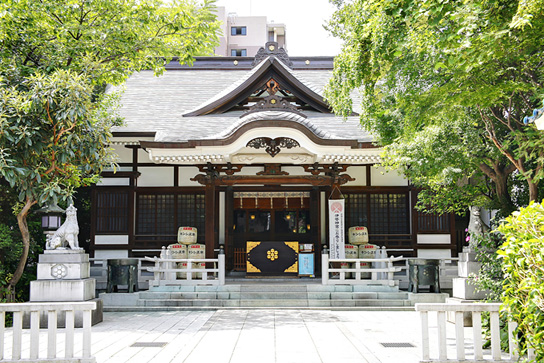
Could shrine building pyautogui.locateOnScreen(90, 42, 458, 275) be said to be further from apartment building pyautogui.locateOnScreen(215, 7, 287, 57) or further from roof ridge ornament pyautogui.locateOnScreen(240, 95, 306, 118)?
apartment building pyautogui.locateOnScreen(215, 7, 287, 57)

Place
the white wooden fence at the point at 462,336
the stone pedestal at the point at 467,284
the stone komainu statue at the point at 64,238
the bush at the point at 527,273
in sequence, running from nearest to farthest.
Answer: the bush at the point at 527,273
the white wooden fence at the point at 462,336
the stone pedestal at the point at 467,284
the stone komainu statue at the point at 64,238

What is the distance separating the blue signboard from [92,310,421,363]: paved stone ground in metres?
3.55

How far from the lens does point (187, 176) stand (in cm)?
1608

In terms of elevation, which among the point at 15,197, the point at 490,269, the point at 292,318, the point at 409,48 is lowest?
the point at 292,318

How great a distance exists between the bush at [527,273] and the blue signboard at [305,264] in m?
9.28

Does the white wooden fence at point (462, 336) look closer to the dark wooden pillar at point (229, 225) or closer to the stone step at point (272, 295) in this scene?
the stone step at point (272, 295)

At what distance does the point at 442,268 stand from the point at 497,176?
16.6ft

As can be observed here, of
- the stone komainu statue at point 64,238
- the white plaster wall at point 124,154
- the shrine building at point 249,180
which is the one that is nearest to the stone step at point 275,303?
the shrine building at point 249,180

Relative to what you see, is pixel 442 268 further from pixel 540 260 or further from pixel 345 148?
pixel 540 260

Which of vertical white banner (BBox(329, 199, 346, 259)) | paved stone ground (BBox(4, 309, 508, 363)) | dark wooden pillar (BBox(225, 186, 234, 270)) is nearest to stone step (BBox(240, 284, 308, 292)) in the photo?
paved stone ground (BBox(4, 309, 508, 363))

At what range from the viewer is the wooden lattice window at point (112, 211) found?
15391 mm

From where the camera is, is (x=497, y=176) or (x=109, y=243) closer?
(x=497, y=176)

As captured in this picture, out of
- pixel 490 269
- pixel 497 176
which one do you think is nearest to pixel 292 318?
pixel 490 269

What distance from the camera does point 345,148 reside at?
44.6ft
